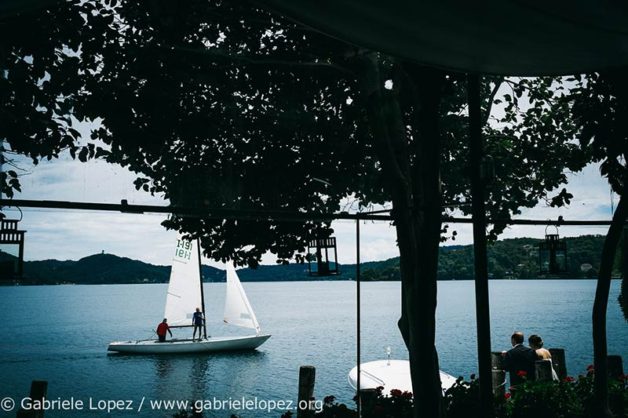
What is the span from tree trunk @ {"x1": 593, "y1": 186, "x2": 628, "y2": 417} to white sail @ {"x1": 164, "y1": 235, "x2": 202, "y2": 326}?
4273cm

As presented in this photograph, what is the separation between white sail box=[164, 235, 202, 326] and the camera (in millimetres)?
50500

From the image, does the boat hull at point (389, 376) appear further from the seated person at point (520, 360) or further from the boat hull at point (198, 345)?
the boat hull at point (198, 345)

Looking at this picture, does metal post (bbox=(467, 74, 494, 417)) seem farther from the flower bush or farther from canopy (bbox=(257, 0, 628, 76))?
the flower bush

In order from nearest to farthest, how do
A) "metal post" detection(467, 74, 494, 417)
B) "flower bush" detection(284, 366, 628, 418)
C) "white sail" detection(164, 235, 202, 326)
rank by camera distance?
"metal post" detection(467, 74, 494, 417) < "flower bush" detection(284, 366, 628, 418) < "white sail" detection(164, 235, 202, 326)

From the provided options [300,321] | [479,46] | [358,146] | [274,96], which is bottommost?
[300,321]

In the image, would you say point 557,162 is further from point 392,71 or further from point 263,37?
point 263,37

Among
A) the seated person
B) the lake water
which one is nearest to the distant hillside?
the lake water

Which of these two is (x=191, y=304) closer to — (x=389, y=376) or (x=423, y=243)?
(x=389, y=376)

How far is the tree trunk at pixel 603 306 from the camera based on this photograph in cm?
778

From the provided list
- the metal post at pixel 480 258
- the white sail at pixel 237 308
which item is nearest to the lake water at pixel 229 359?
the white sail at pixel 237 308

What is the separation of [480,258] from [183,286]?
161 feet

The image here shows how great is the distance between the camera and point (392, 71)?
10070 millimetres

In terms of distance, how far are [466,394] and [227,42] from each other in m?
6.24

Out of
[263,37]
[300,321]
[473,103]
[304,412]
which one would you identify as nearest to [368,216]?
[473,103]
